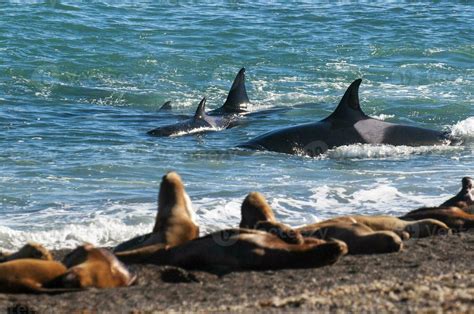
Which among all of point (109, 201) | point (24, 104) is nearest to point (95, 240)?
point (109, 201)

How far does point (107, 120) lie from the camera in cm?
1759

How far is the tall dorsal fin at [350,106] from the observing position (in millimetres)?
14031

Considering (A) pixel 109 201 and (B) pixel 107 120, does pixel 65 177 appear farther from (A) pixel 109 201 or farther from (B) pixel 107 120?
(B) pixel 107 120

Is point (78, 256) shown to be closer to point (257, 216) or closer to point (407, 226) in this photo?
point (257, 216)

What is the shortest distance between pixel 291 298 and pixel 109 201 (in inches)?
191

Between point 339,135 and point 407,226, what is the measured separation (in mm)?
5335

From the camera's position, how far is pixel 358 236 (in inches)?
335

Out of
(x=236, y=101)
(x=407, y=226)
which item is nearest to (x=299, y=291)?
(x=407, y=226)

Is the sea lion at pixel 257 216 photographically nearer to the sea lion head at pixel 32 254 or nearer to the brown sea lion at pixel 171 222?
the brown sea lion at pixel 171 222

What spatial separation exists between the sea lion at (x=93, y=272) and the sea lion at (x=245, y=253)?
1.68ft

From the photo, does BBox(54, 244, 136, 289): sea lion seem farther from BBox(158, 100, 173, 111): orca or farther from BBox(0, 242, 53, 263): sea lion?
BBox(158, 100, 173, 111): orca

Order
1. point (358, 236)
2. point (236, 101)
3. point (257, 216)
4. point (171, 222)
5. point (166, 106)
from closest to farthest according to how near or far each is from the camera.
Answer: point (171, 222)
point (358, 236)
point (257, 216)
point (236, 101)
point (166, 106)

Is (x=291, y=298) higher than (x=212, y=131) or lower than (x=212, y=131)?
higher

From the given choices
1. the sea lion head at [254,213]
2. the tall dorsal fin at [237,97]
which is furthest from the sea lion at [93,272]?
the tall dorsal fin at [237,97]
